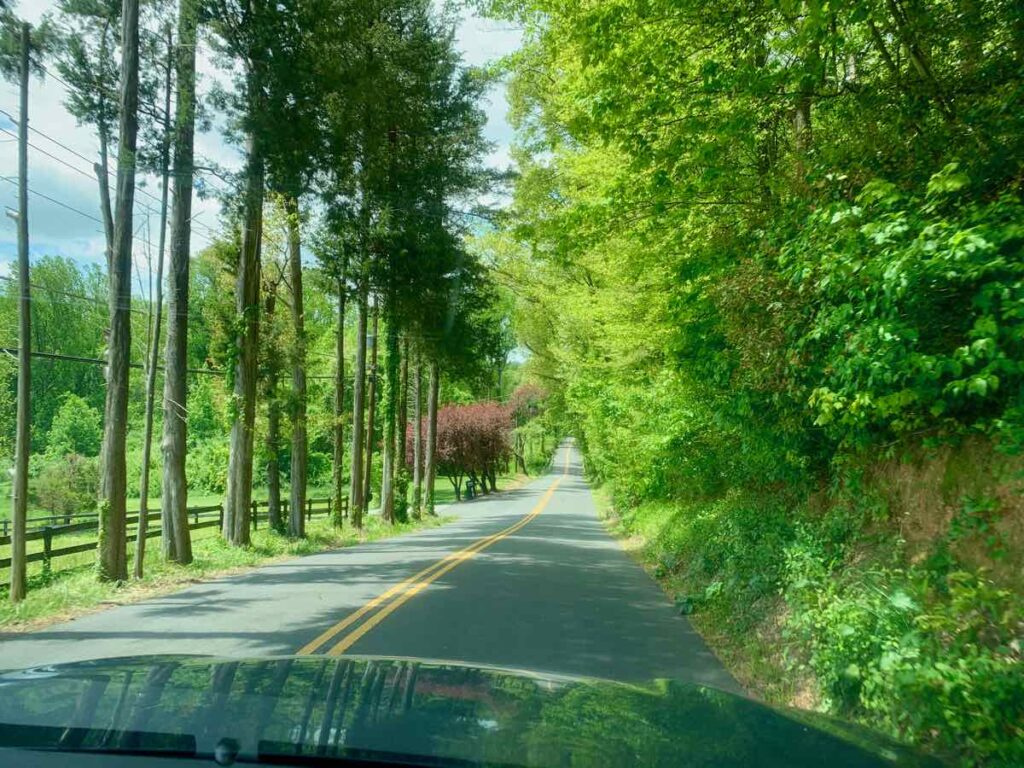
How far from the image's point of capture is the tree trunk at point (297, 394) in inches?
839

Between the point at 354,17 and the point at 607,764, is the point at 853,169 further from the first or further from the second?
the point at 354,17

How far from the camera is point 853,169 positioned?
7.28 m

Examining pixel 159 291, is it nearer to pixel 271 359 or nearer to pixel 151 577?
pixel 151 577

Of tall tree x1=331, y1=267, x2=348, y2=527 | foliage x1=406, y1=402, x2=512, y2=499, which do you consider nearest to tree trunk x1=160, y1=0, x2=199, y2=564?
tall tree x1=331, y1=267, x2=348, y2=527

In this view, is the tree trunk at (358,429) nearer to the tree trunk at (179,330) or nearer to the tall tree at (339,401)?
the tall tree at (339,401)

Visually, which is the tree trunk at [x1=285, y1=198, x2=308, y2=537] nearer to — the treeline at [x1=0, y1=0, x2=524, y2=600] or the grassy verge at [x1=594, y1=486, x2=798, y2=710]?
the treeline at [x1=0, y1=0, x2=524, y2=600]

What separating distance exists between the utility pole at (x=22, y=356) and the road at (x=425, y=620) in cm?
219

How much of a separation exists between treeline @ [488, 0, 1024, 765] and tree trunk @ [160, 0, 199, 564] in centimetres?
623

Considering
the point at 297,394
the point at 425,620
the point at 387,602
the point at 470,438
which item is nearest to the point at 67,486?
the point at 297,394

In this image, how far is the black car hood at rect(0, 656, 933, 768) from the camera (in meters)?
2.66

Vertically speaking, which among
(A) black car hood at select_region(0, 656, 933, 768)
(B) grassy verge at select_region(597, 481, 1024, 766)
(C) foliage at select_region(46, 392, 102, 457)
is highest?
(C) foliage at select_region(46, 392, 102, 457)

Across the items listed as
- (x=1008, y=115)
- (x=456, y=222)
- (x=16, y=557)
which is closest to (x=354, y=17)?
(x=456, y=222)

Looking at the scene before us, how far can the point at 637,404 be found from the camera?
766 inches

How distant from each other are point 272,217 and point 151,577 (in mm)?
11128
